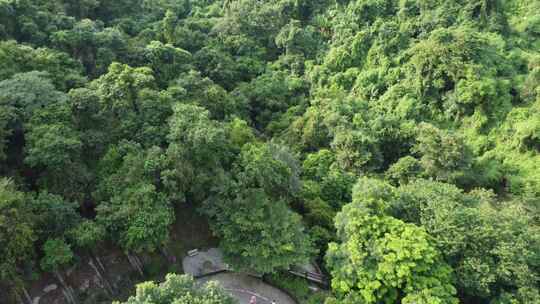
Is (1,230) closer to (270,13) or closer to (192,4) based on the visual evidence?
(270,13)

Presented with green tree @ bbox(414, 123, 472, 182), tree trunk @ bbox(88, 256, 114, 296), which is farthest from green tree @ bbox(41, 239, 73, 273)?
green tree @ bbox(414, 123, 472, 182)

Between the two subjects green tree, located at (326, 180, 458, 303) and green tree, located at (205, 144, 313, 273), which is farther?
green tree, located at (205, 144, 313, 273)

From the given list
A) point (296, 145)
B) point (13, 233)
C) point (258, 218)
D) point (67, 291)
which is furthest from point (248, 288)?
point (296, 145)

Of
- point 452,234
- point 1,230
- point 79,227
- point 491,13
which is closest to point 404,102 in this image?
point 491,13

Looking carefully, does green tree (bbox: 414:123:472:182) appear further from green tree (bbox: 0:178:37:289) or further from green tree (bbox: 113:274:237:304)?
green tree (bbox: 0:178:37:289)

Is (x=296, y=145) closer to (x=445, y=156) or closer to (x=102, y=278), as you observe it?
(x=445, y=156)

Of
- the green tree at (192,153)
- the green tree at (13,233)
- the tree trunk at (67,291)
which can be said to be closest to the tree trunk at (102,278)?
the tree trunk at (67,291)
